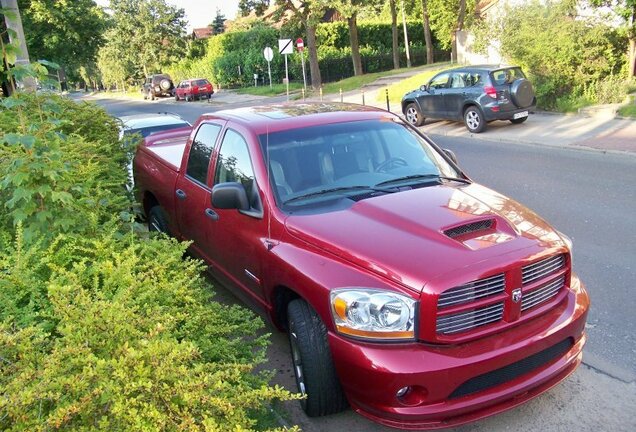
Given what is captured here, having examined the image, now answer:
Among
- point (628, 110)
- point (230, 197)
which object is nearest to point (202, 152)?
point (230, 197)

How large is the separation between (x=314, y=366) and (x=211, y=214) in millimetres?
1904

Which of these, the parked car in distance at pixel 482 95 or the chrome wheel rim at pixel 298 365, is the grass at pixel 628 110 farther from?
the chrome wheel rim at pixel 298 365

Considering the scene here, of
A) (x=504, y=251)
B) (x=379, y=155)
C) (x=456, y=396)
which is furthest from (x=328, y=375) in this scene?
(x=379, y=155)

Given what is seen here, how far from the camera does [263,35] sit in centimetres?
4828

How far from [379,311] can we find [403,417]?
560 millimetres

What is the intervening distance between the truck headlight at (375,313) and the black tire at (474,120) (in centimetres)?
1321

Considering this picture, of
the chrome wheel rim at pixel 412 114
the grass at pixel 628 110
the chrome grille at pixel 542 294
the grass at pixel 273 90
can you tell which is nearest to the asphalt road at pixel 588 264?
the chrome grille at pixel 542 294

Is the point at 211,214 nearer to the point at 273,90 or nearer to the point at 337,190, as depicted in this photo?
the point at 337,190

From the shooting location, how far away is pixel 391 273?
2.97 meters

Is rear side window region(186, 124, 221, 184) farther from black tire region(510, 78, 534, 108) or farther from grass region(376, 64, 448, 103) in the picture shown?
grass region(376, 64, 448, 103)

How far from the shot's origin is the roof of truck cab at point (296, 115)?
440cm

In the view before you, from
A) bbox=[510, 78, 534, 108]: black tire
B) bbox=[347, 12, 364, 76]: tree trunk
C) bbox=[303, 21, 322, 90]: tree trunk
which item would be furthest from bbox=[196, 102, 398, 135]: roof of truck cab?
bbox=[347, 12, 364, 76]: tree trunk

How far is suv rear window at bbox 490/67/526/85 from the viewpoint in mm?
14820

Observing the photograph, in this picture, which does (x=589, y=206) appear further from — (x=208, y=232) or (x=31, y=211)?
(x=31, y=211)
